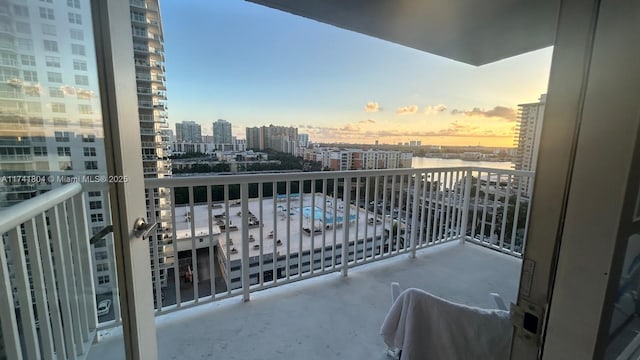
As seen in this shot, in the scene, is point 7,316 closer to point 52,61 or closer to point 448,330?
point 52,61

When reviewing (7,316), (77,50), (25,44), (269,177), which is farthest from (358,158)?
(7,316)

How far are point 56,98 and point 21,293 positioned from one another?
65 cm

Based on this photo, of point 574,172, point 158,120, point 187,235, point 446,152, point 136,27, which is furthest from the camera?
point 446,152

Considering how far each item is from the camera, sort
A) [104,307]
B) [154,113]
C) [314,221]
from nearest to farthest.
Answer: [104,307] → [154,113] → [314,221]

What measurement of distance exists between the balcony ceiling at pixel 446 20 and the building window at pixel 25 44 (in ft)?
4.13

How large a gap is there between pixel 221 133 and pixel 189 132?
24cm

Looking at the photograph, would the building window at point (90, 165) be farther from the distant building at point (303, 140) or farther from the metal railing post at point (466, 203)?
the metal railing post at point (466, 203)

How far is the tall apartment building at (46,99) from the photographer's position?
2.57 feet

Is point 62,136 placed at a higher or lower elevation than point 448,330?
higher

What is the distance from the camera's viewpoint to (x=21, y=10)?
0.78m

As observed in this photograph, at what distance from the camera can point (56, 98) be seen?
875 mm

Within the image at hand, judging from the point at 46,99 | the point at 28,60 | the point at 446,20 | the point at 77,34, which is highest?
the point at 446,20

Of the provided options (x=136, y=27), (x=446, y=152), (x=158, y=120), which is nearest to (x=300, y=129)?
(x=158, y=120)

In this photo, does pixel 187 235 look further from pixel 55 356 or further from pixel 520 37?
pixel 520 37
